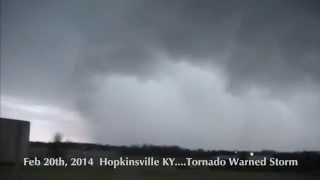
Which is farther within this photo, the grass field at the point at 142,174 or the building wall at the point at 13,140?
the building wall at the point at 13,140

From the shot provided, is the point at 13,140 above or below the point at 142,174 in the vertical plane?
above

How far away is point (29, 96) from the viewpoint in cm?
411

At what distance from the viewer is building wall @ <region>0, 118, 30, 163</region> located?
4.08 meters

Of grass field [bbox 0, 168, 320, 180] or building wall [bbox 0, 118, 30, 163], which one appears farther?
building wall [bbox 0, 118, 30, 163]

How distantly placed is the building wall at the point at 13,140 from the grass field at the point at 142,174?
0.32ft

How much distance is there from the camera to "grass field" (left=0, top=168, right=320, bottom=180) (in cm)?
397

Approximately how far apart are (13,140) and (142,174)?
918mm

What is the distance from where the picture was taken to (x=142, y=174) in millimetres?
4047

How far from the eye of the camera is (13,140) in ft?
13.5

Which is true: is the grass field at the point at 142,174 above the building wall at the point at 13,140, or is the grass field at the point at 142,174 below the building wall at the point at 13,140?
below

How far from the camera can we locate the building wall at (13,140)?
4078 millimetres

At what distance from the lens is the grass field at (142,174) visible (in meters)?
3.97

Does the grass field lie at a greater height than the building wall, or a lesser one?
lesser

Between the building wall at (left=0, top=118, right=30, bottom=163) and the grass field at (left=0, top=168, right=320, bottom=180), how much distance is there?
0.10 metres
